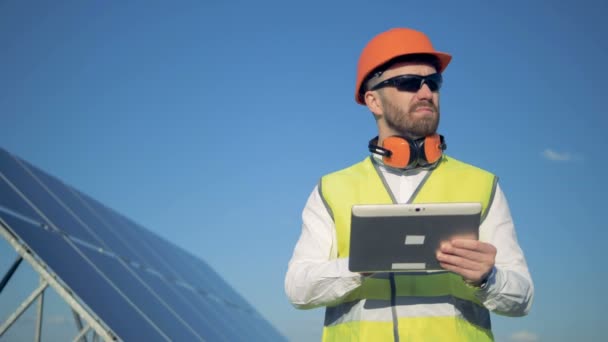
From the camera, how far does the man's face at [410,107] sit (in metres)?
2.73

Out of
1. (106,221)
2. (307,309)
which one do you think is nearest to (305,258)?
(307,309)

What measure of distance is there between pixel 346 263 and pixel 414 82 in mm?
901

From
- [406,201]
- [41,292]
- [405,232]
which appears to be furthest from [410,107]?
[41,292]

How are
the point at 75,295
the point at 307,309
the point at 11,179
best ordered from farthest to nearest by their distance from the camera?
→ the point at 11,179
the point at 75,295
the point at 307,309

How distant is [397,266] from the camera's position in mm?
2268

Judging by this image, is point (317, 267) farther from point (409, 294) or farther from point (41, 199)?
point (41, 199)

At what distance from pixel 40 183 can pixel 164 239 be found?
5472 millimetres

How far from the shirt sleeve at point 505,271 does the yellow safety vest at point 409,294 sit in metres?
0.07

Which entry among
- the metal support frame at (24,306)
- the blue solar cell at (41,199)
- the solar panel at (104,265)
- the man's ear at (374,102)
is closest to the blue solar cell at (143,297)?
the solar panel at (104,265)

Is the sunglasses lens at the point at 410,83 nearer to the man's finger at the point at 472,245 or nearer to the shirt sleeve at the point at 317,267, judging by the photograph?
the shirt sleeve at the point at 317,267

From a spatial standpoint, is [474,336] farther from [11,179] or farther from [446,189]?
[11,179]

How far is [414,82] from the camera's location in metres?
2.77

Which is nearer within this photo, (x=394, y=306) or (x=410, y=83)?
(x=394, y=306)

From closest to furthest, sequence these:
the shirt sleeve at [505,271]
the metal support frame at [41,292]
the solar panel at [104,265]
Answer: the shirt sleeve at [505,271], the metal support frame at [41,292], the solar panel at [104,265]
